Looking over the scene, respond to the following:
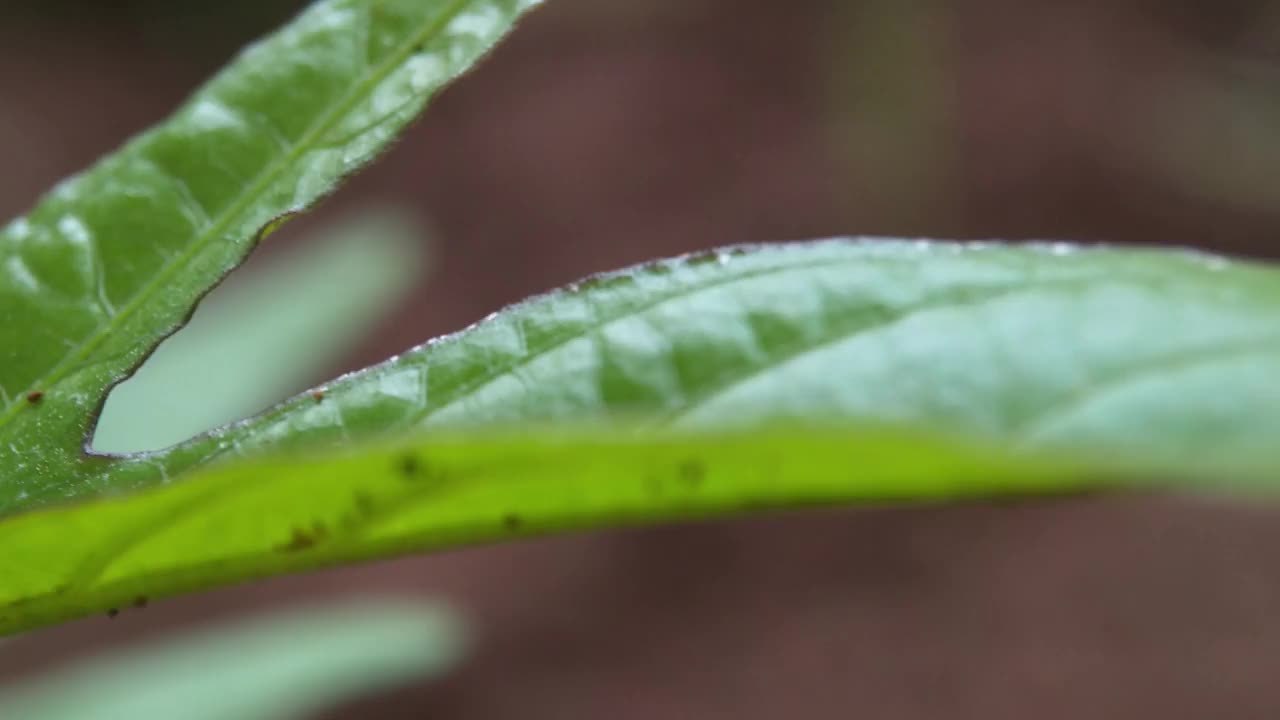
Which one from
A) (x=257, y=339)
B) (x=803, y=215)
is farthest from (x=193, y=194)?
(x=803, y=215)

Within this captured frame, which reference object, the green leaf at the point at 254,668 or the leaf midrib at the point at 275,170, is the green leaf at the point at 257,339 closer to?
the green leaf at the point at 254,668

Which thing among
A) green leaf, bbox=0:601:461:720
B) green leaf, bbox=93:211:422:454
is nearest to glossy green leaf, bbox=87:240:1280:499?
green leaf, bbox=93:211:422:454

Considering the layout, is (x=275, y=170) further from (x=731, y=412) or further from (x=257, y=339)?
(x=257, y=339)

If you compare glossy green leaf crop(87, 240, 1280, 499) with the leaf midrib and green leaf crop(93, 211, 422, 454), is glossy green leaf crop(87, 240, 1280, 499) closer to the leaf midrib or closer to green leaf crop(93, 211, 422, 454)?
the leaf midrib

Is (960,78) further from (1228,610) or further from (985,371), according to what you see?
(985,371)

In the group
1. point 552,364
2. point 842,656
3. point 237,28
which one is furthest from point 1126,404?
point 237,28

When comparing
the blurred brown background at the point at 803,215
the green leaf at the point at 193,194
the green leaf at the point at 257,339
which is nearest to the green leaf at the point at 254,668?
the green leaf at the point at 257,339
